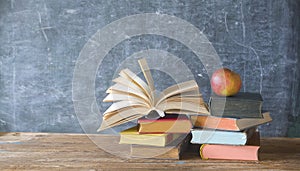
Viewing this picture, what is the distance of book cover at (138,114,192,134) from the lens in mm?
1259

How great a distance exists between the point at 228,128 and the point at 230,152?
0.26ft

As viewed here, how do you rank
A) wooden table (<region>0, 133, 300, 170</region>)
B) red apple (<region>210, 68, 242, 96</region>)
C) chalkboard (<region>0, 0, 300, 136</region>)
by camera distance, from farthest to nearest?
chalkboard (<region>0, 0, 300, 136</region>) → red apple (<region>210, 68, 242, 96</region>) → wooden table (<region>0, 133, 300, 170</region>)

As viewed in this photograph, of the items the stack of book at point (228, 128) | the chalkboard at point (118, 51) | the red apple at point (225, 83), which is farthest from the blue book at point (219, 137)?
the chalkboard at point (118, 51)

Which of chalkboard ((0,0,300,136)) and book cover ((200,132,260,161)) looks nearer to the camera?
book cover ((200,132,260,161))

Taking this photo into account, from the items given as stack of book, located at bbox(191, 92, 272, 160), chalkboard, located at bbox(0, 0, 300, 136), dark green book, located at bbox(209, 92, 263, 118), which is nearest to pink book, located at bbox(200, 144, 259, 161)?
stack of book, located at bbox(191, 92, 272, 160)

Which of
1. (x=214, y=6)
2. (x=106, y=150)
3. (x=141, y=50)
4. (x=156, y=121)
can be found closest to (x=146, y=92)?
(x=156, y=121)

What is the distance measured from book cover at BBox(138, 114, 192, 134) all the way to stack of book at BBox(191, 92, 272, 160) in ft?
0.11

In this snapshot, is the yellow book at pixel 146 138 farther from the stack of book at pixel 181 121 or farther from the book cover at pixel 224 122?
the book cover at pixel 224 122

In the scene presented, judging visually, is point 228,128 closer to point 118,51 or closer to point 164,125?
point 164,125

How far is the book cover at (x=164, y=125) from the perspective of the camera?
1.26 metres

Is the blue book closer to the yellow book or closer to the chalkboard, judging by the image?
the yellow book

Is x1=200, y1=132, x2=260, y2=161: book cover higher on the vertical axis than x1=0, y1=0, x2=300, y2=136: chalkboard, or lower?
lower

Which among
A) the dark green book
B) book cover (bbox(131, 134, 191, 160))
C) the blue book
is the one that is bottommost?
book cover (bbox(131, 134, 191, 160))

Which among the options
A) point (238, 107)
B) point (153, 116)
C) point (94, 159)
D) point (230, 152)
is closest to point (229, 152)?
point (230, 152)
